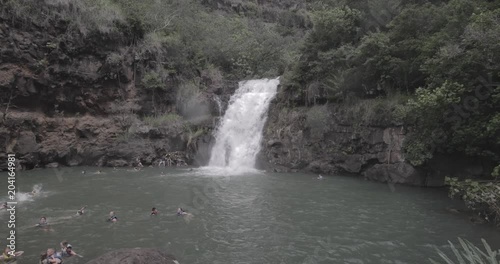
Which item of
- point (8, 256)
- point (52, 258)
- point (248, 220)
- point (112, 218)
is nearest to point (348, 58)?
point (248, 220)

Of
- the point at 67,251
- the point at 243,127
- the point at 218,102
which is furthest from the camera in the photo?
the point at 218,102

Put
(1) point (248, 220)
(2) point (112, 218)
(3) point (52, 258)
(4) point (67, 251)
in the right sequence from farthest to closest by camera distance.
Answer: (1) point (248, 220) < (2) point (112, 218) < (4) point (67, 251) < (3) point (52, 258)

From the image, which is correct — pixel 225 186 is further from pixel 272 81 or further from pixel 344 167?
pixel 272 81

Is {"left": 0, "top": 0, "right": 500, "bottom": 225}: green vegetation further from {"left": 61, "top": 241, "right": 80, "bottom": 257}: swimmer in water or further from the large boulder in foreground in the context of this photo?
{"left": 61, "top": 241, "right": 80, "bottom": 257}: swimmer in water

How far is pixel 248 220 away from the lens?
1312 centimetres

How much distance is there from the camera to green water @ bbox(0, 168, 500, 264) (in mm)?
10297

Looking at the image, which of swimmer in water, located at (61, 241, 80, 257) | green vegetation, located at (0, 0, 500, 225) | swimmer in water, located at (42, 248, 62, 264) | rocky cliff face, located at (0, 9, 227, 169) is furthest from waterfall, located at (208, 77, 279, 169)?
swimmer in water, located at (42, 248, 62, 264)

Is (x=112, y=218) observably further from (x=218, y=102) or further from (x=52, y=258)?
(x=218, y=102)

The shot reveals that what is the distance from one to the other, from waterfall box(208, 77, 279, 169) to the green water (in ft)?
20.2

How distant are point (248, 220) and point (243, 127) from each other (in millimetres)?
15290

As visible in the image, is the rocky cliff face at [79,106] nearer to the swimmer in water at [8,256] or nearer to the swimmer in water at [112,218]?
the swimmer in water at [112,218]

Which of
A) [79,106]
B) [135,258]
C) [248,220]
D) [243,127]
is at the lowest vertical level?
[248,220]

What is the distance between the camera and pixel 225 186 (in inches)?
738

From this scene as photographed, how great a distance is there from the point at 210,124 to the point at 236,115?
2.25m
